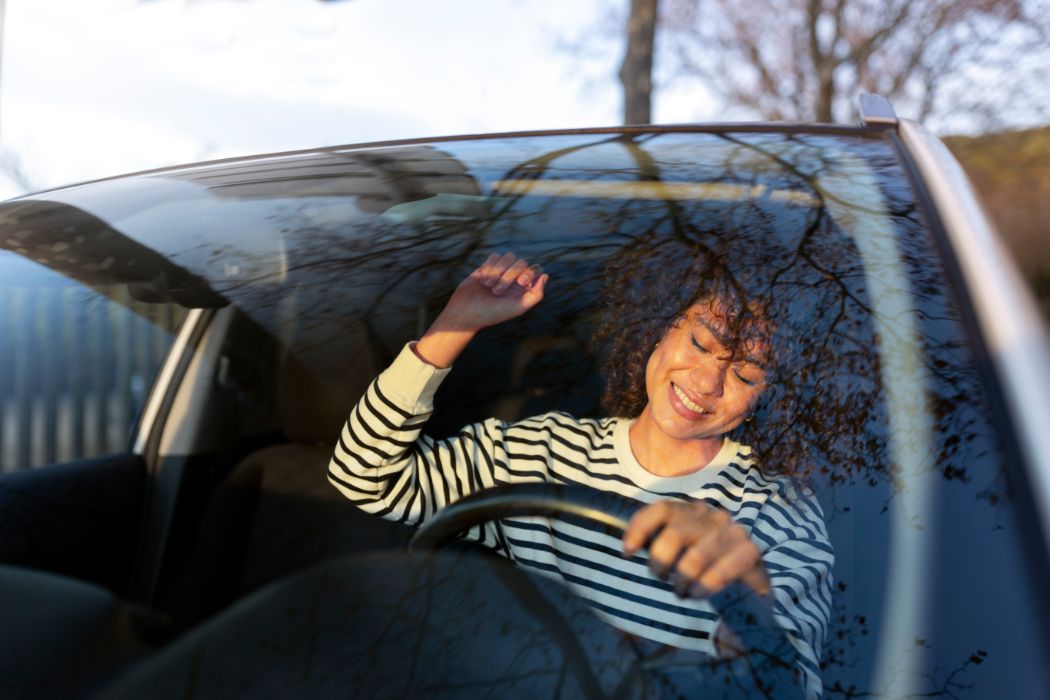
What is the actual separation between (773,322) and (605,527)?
330 millimetres

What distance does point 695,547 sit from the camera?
3.71ft

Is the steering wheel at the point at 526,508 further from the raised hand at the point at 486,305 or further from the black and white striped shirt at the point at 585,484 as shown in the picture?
the raised hand at the point at 486,305

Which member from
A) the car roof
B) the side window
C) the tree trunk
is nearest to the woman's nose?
the car roof

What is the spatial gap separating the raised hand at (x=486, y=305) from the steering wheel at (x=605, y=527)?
0.79 feet

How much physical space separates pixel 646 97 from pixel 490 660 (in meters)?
8.13

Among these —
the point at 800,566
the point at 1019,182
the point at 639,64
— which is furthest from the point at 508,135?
the point at 1019,182

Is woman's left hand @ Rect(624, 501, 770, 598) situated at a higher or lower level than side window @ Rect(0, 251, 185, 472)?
lower

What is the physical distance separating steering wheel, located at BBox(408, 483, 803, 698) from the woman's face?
0.46 ft

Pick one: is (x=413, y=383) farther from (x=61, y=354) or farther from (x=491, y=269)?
(x=61, y=354)

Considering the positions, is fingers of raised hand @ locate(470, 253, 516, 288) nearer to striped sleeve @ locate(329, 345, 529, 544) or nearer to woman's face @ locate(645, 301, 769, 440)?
striped sleeve @ locate(329, 345, 529, 544)

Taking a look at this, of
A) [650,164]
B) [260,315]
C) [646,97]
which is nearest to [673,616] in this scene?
[650,164]

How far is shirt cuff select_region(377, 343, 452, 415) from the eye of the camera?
1437 millimetres

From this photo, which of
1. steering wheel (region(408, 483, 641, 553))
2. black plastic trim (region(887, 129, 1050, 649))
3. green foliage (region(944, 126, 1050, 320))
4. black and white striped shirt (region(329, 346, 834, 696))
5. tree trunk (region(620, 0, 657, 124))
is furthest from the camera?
tree trunk (region(620, 0, 657, 124))

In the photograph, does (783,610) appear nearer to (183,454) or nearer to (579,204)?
(579,204)
